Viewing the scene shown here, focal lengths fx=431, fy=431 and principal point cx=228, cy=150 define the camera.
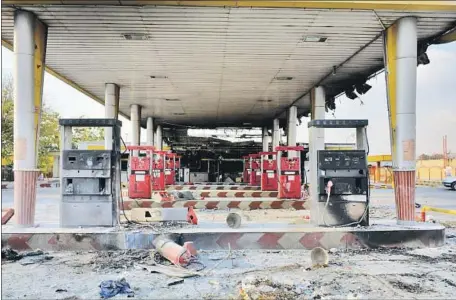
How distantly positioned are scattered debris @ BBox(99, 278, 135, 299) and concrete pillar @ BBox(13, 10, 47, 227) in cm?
443

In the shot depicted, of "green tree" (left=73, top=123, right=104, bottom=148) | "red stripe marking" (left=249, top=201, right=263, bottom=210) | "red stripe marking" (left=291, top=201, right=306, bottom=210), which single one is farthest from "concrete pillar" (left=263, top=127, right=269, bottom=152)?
"green tree" (left=73, top=123, right=104, bottom=148)

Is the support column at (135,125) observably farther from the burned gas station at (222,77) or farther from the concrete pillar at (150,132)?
the burned gas station at (222,77)

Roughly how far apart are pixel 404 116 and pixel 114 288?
734 centimetres

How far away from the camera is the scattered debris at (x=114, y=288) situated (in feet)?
16.8

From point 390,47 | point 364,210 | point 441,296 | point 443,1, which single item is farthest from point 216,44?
point 441,296

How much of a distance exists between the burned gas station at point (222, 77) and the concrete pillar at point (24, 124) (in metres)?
0.02

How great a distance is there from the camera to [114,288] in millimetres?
5238

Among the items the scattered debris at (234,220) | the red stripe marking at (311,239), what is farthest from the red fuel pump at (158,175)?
the red stripe marking at (311,239)

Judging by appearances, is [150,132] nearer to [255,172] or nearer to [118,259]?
[255,172]

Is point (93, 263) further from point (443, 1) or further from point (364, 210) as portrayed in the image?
point (443, 1)

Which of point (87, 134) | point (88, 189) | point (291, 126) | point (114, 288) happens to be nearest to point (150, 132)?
point (291, 126)

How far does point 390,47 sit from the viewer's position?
10312mm

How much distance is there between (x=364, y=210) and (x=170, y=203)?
8166 mm

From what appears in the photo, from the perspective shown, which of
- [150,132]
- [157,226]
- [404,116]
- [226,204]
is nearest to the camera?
[157,226]
